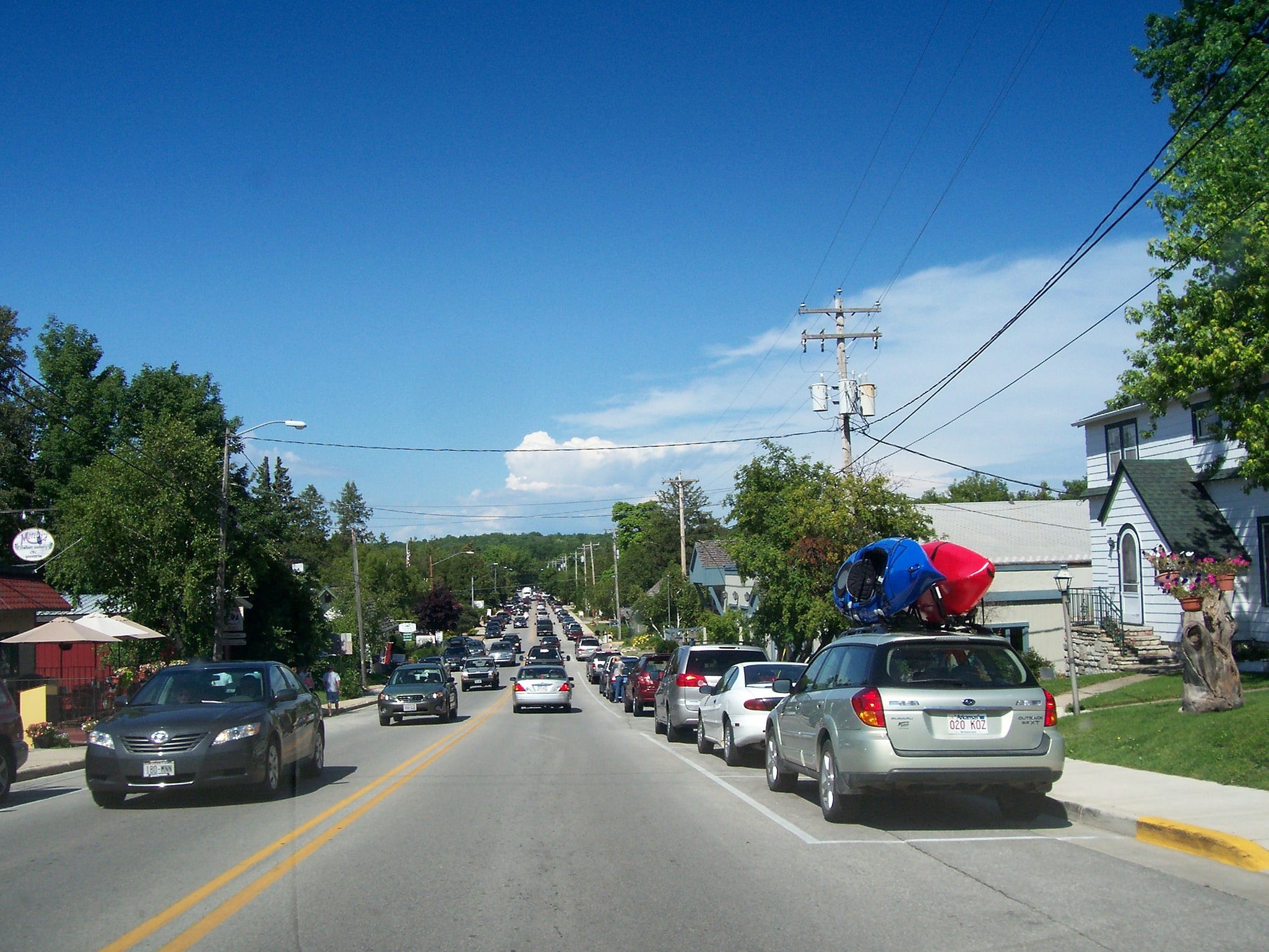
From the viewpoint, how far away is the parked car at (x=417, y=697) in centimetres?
2712

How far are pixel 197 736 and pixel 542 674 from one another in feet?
70.8

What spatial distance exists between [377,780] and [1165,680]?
15.5m

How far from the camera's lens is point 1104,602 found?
91.9ft

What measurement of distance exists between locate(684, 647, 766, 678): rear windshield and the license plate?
34.6 feet

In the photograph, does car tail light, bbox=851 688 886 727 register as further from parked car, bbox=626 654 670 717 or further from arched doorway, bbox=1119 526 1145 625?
arched doorway, bbox=1119 526 1145 625

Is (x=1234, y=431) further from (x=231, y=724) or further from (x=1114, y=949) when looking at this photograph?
(x=231, y=724)

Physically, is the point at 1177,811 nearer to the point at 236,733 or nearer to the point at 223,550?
the point at 236,733

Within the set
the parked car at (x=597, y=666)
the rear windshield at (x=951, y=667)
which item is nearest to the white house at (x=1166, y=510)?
the rear windshield at (x=951, y=667)

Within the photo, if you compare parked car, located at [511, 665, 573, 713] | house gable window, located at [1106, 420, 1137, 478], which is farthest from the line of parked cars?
parked car, located at [511, 665, 573, 713]

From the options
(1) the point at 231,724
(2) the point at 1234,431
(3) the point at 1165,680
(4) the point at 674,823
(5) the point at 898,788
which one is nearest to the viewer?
(5) the point at 898,788

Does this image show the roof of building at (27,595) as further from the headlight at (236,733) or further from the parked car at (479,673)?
the headlight at (236,733)

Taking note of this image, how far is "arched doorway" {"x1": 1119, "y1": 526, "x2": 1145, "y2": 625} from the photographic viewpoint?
2642cm

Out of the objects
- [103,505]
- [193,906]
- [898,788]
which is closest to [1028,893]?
[898,788]

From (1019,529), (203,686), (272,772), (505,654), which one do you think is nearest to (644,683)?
(203,686)
